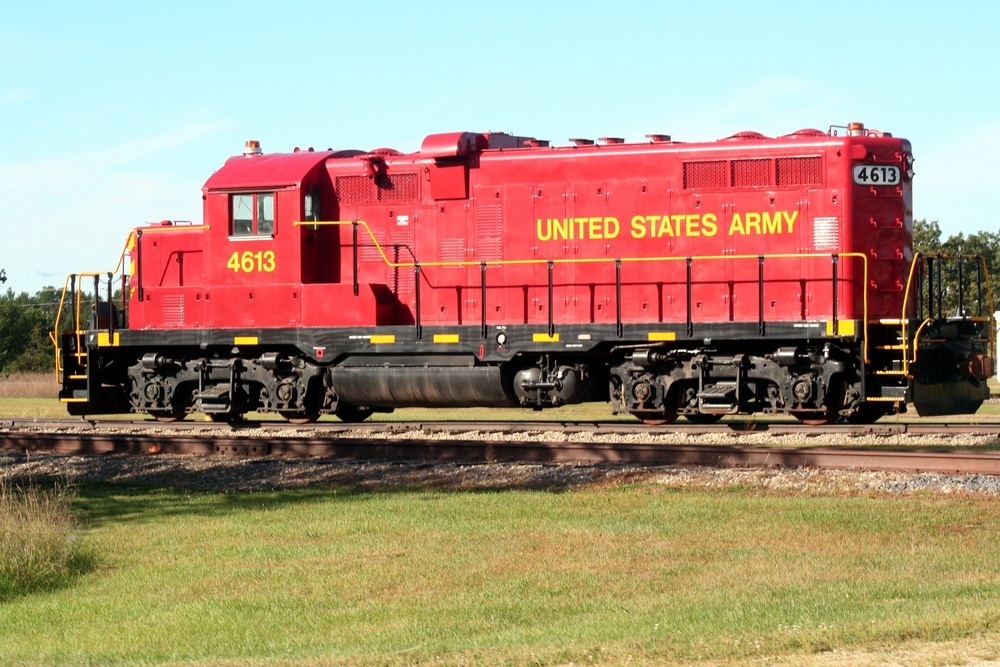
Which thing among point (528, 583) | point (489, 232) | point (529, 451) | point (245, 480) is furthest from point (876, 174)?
point (528, 583)

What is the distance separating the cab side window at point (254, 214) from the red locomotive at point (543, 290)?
3 cm

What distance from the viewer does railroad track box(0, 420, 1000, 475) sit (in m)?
11.9

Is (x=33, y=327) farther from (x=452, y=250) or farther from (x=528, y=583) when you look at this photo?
(x=528, y=583)

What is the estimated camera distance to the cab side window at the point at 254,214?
54.9 feet

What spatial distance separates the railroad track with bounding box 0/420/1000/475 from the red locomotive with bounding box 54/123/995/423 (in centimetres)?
37

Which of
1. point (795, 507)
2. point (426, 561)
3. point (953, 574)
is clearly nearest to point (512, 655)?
point (426, 561)

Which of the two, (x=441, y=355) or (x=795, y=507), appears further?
(x=441, y=355)

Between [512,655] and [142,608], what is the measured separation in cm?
269

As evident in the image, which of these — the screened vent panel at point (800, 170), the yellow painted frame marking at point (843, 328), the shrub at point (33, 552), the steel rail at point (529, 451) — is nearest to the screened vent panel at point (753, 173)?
the screened vent panel at point (800, 170)

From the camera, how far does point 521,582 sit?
24.9 ft

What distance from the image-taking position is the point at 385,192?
16.8 m

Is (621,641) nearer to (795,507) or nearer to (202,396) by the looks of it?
(795,507)

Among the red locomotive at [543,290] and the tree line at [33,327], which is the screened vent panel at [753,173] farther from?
the tree line at [33,327]

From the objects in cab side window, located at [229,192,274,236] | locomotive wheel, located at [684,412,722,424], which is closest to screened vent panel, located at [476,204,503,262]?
cab side window, located at [229,192,274,236]
